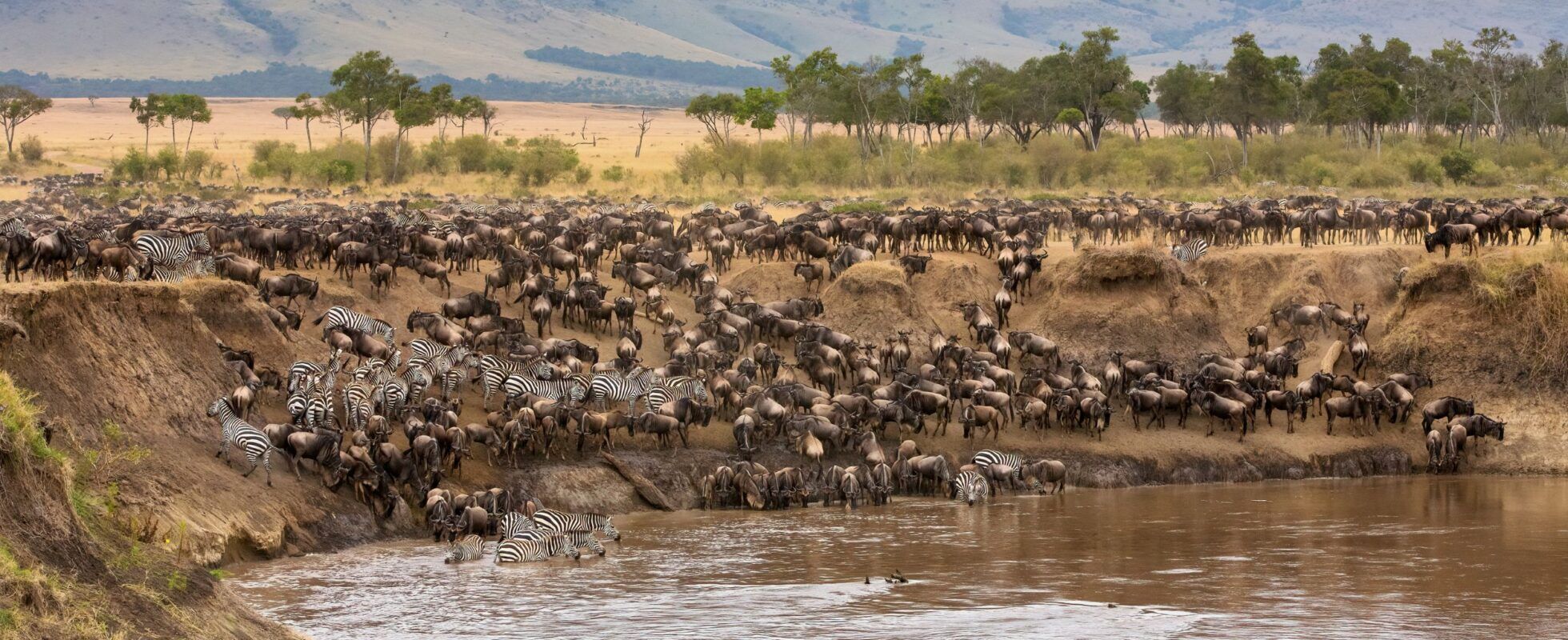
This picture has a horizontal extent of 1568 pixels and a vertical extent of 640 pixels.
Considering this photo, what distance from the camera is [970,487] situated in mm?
22219

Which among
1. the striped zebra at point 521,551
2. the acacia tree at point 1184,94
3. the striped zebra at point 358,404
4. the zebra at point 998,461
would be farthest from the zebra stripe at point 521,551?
the acacia tree at point 1184,94

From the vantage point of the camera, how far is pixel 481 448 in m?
21.7

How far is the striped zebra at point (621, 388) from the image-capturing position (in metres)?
23.3

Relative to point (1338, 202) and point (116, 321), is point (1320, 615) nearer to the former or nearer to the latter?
point (116, 321)

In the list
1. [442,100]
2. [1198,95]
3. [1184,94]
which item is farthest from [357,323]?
[1184,94]

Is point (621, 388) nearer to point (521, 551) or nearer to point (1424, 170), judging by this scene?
point (521, 551)

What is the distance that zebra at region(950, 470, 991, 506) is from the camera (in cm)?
2219

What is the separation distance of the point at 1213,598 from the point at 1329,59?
283 feet

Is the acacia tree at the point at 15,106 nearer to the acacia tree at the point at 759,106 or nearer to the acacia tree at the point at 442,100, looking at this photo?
the acacia tree at the point at 442,100

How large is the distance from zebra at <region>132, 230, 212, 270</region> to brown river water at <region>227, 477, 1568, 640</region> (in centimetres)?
842

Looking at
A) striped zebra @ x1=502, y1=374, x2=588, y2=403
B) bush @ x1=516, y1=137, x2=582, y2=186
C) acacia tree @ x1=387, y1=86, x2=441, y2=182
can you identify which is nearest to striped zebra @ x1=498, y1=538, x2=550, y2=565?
striped zebra @ x1=502, y1=374, x2=588, y2=403

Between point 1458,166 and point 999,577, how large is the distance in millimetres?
51464

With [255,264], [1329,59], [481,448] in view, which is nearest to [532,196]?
[255,264]

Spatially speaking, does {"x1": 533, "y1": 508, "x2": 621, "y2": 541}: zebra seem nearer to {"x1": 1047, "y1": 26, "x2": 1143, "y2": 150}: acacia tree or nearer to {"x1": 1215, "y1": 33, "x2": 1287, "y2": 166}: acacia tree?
{"x1": 1215, "y1": 33, "x2": 1287, "y2": 166}: acacia tree
